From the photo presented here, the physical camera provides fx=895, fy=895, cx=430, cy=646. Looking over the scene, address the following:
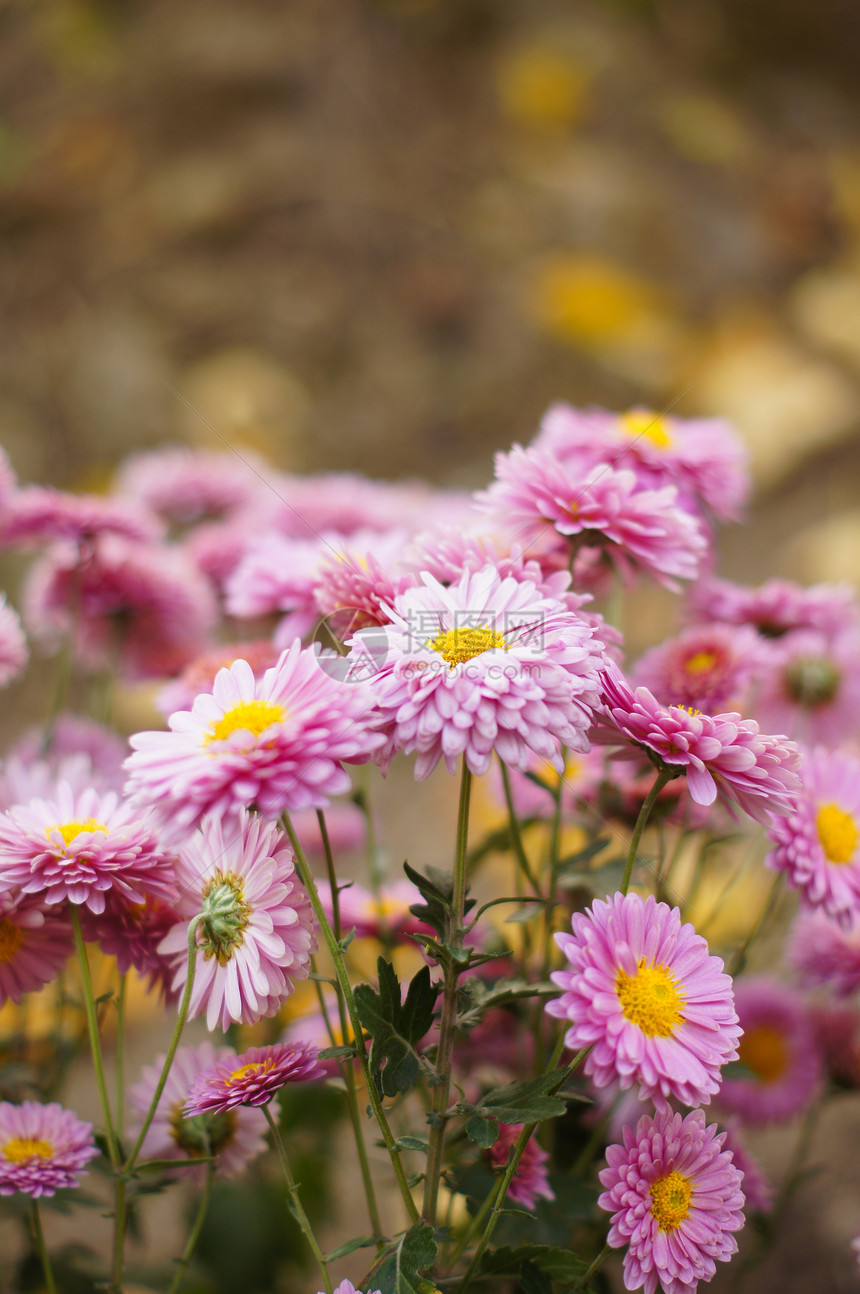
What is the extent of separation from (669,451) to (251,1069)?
43 cm

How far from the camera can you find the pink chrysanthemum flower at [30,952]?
47 cm

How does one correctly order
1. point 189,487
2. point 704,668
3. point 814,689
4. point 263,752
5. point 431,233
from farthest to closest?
point 431,233 < point 189,487 < point 814,689 < point 704,668 < point 263,752

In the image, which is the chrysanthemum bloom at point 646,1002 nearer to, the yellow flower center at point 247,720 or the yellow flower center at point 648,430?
the yellow flower center at point 247,720

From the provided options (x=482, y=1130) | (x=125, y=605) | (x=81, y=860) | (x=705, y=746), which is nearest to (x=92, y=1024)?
(x=81, y=860)

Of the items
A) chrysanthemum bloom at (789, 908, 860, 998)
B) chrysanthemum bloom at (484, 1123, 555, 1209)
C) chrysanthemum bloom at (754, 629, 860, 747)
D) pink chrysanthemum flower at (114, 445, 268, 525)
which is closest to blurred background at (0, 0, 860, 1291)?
pink chrysanthemum flower at (114, 445, 268, 525)

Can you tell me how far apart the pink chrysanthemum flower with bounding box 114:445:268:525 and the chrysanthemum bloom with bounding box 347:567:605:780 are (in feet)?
1.70

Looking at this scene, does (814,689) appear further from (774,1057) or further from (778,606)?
(774,1057)

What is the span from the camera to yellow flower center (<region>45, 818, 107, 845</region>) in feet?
1.46

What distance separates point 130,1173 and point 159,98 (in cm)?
181

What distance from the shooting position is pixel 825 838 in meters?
0.53

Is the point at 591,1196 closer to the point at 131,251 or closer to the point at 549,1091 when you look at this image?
the point at 549,1091

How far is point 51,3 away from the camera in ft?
5.31

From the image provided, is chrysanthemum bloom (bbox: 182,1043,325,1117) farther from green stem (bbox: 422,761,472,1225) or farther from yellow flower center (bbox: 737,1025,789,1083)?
yellow flower center (bbox: 737,1025,789,1083)

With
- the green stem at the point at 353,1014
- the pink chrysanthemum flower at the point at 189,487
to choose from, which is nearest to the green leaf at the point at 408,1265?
the green stem at the point at 353,1014
